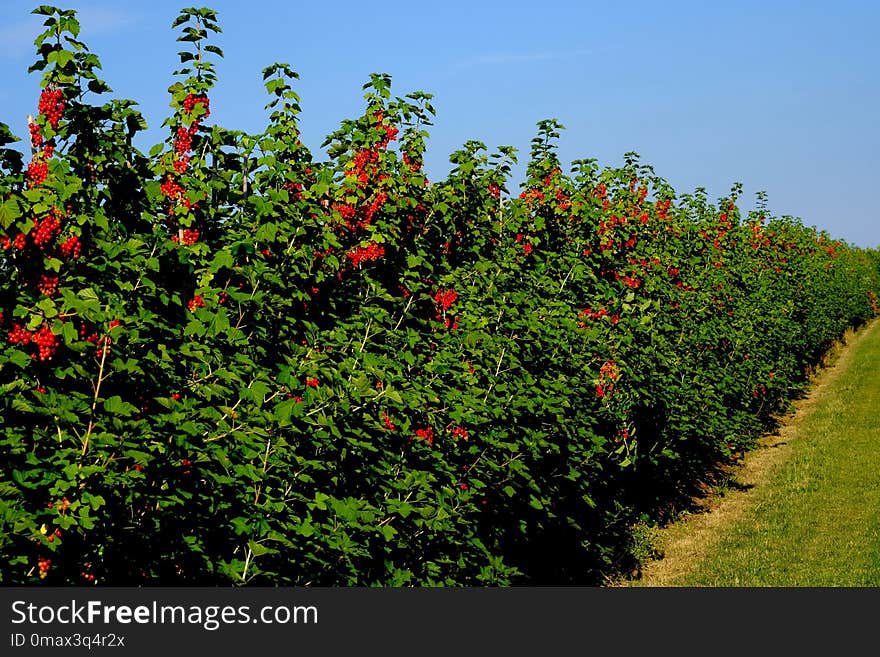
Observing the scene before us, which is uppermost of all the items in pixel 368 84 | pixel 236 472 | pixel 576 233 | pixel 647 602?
pixel 368 84

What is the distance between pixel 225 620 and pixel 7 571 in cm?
97

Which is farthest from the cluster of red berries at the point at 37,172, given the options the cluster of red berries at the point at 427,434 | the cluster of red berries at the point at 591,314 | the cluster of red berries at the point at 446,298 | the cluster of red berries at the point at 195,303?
the cluster of red berries at the point at 591,314

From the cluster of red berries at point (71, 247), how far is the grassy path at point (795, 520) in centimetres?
648

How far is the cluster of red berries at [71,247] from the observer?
13.5ft

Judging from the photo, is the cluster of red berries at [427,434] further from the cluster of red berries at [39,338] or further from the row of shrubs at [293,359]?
the cluster of red berries at [39,338]

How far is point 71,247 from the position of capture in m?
4.13

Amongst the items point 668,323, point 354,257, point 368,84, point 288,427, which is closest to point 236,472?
point 288,427

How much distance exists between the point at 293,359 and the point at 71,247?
3.88ft

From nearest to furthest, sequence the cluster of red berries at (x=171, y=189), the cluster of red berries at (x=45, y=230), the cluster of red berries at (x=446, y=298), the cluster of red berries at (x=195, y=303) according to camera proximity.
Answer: the cluster of red berries at (x=45, y=230)
the cluster of red berries at (x=195, y=303)
the cluster of red berries at (x=171, y=189)
the cluster of red berries at (x=446, y=298)

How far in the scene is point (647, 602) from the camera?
5387 millimetres

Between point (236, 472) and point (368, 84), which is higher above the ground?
point (368, 84)

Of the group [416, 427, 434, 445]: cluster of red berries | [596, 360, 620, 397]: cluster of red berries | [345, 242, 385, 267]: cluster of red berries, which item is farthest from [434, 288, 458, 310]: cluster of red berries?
[596, 360, 620, 397]: cluster of red berries

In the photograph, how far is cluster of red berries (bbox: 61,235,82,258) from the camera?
411 centimetres

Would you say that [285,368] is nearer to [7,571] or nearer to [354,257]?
[7,571]
